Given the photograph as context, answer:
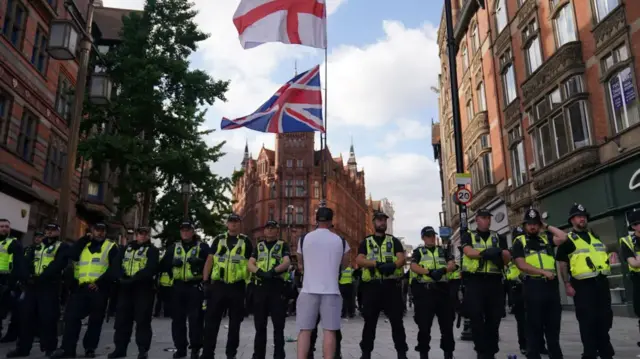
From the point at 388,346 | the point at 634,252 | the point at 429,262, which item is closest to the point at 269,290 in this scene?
the point at 429,262

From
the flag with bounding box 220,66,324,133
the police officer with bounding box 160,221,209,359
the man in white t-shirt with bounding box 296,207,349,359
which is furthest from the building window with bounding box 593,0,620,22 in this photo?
the police officer with bounding box 160,221,209,359

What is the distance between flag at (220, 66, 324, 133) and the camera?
41.1 feet

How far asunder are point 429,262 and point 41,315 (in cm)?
639

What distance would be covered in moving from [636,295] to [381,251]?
4287 mm

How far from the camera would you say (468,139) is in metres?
31.1

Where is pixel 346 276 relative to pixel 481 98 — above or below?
below

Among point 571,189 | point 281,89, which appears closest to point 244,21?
point 281,89

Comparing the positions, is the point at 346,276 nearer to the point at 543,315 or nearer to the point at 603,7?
the point at 543,315

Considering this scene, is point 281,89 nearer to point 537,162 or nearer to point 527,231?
point 527,231

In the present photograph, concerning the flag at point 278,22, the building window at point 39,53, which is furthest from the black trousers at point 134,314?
the building window at point 39,53

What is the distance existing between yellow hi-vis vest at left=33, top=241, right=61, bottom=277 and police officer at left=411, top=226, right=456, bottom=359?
6025 millimetres

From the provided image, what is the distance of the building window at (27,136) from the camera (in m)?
18.5

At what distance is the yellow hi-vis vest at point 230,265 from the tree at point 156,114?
13.3 metres

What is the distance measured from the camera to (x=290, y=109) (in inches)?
499
